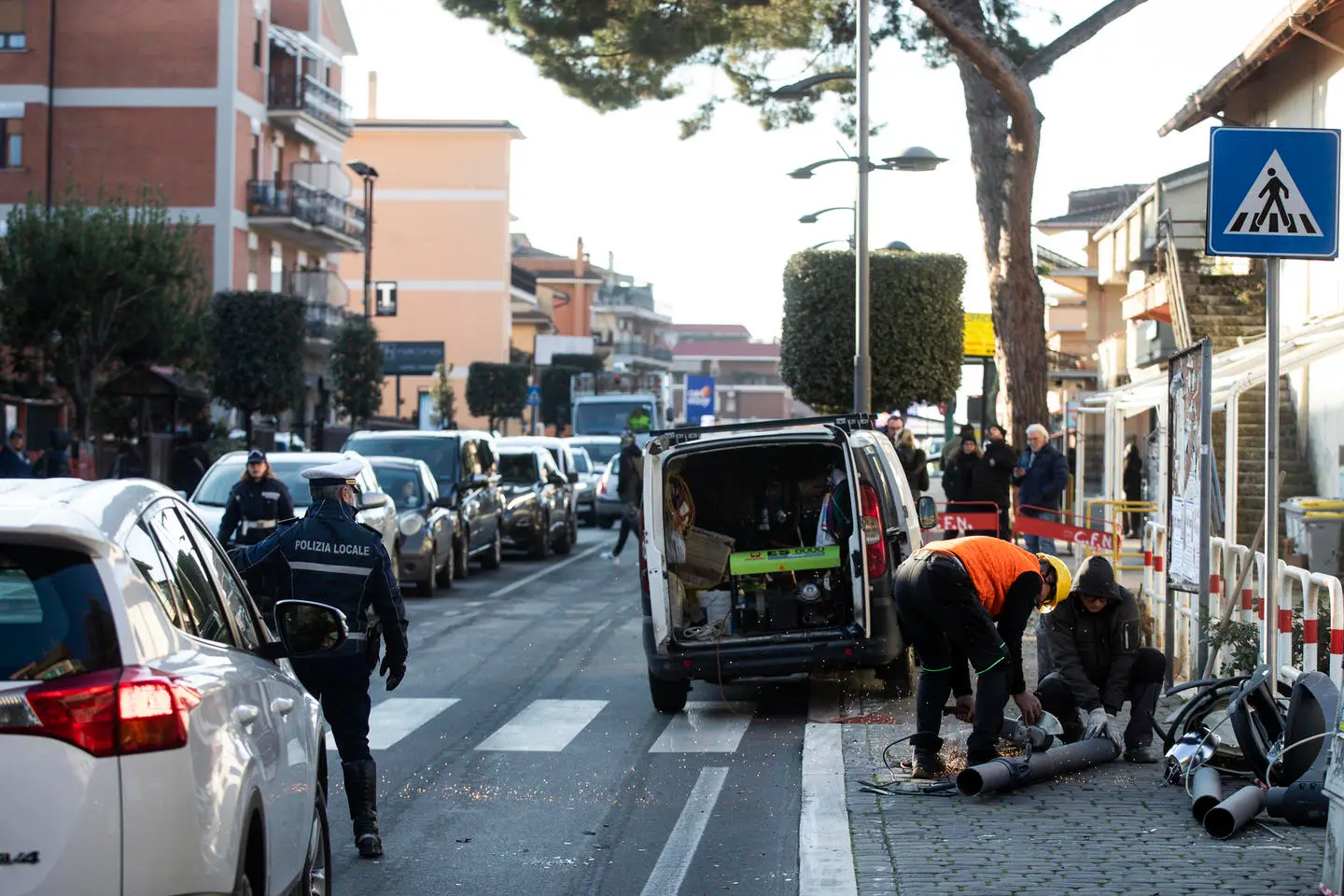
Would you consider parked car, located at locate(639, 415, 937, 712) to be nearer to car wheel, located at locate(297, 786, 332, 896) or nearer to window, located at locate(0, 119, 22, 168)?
car wheel, located at locate(297, 786, 332, 896)

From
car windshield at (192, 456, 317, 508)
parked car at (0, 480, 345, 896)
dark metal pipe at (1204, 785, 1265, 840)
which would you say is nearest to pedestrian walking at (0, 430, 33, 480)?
car windshield at (192, 456, 317, 508)

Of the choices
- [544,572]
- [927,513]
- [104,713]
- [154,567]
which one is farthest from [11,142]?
[104,713]

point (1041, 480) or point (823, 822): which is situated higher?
point (1041, 480)

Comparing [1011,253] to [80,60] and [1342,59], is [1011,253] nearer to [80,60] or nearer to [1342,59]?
[1342,59]

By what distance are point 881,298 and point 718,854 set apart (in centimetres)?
2106

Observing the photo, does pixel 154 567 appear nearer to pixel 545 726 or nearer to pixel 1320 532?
pixel 545 726

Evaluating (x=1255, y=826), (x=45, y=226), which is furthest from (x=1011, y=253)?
(x=45, y=226)

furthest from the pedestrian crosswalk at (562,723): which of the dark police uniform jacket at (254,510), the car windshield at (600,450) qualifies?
the car windshield at (600,450)

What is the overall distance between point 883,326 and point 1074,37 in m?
6.07

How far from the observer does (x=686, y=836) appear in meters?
8.16

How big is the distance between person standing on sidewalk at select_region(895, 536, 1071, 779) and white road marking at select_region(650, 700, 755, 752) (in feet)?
6.56

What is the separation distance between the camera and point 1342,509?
17656 mm

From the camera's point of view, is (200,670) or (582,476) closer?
(200,670)

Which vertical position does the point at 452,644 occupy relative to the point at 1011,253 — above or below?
below
